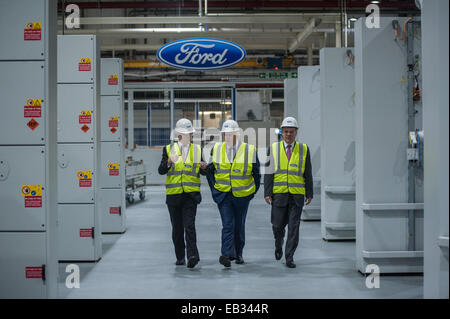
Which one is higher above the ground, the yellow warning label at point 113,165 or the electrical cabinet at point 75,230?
the yellow warning label at point 113,165

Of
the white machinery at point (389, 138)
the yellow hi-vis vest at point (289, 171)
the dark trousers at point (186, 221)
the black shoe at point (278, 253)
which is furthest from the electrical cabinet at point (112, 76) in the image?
the white machinery at point (389, 138)

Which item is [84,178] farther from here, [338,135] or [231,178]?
[338,135]

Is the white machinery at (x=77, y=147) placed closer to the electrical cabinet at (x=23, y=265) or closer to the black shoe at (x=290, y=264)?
Answer: the electrical cabinet at (x=23, y=265)

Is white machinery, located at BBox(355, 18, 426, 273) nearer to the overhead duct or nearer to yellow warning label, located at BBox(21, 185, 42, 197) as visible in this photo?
yellow warning label, located at BBox(21, 185, 42, 197)

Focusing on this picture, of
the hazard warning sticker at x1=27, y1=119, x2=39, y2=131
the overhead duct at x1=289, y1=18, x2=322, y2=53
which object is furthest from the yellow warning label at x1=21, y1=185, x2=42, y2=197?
the overhead duct at x1=289, y1=18, x2=322, y2=53

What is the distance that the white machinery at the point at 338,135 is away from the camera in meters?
6.25

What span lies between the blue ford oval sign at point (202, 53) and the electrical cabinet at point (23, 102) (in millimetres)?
2215

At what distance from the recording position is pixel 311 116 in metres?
8.09

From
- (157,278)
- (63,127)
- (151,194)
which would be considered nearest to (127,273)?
(157,278)

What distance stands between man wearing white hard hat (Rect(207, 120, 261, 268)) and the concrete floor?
1.55 feet

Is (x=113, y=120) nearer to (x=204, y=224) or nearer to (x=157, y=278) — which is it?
(x=204, y=224)

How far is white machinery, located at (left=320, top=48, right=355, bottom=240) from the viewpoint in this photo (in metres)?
6.25
